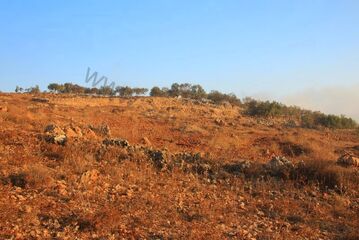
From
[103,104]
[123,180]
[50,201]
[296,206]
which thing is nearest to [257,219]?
[296,206]

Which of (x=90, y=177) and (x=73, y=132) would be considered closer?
(x=90, y=177)

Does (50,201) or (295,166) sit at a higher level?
(295,166)

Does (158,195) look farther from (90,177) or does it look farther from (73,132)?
(73,132)

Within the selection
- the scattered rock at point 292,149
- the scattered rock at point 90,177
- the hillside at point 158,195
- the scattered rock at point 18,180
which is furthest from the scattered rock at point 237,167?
the scattered rock at point 292,149

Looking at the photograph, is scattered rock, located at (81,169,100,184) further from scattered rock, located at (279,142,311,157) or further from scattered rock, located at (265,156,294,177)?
scattered rock, located at (279,142,311,157)

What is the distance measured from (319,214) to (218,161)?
2.77m

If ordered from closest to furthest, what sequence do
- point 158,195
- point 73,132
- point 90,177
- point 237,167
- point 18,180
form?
point 18,180, point 158,195, point 90,177, point 237,167, point 73,132

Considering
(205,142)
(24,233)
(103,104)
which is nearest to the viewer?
(24,233)

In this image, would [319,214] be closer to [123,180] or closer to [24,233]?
[123,180]

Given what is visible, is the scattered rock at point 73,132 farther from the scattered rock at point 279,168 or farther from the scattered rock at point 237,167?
the scattered rock at point 279,168

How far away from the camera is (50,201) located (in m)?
6.17

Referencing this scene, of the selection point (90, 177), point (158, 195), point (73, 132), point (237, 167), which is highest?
point (73, 132)

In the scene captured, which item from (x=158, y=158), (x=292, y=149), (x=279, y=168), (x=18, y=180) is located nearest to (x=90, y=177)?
(x=18, y=180)

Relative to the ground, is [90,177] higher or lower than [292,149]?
lower
